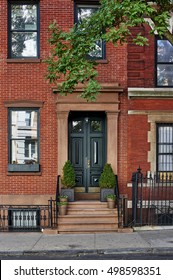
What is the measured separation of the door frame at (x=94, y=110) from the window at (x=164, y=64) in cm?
167

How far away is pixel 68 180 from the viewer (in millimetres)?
13391

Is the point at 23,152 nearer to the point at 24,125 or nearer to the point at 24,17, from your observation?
the point at 24,125

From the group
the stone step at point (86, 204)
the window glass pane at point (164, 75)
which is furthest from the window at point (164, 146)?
the stone step at point (86, 204)

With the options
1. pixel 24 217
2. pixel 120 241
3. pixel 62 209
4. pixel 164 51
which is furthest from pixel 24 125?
pixel 164 51

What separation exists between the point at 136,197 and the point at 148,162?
1.40 meters

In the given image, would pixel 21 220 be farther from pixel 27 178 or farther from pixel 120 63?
pixel 120 63

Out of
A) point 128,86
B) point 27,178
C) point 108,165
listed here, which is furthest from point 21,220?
point 128,86

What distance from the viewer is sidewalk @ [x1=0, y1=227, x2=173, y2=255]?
10.3 m

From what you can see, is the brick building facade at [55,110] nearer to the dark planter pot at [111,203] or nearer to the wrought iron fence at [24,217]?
the wrought iron fence at [24,217]

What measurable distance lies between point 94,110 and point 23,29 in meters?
3.82

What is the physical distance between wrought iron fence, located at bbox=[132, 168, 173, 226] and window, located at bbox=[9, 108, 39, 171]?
361 cm

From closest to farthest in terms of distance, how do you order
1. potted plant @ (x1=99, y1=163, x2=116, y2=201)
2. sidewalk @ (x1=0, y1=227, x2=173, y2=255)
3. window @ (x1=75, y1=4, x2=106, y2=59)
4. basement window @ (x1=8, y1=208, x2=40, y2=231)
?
sidewalk @ (x1=0, y1=227, x2=173, y2=255)
potted plant @ (x1=99, y1=163, x2=116, y2=201)
basement window @ (x1=8, y1=208, x2=40, y2=231)
window @ (x1=75, y1=4, x2=106, y2=59)

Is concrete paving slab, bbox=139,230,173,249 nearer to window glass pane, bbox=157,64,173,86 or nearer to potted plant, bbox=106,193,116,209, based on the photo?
potted plant, bbox=106,193,116,209

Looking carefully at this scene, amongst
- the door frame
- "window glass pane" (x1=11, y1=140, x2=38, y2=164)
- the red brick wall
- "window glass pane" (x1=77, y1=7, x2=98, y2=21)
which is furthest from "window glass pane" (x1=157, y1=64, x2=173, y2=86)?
"window glass pane" (x1=11, y1=140, x2=38, y2=164)
